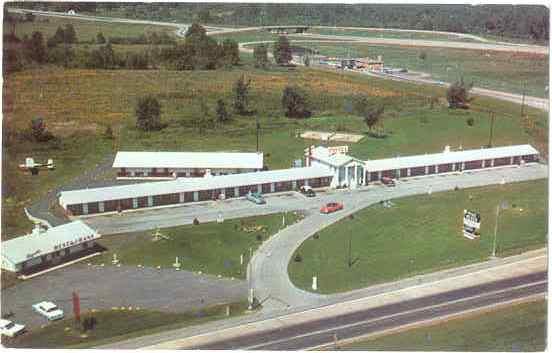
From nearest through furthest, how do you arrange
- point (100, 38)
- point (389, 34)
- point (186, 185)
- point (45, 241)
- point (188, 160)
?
1. point (45, 241)
2. point (186, 185)
3. point (188, 160)
4. point (100, 38)
5. point (389, 34)

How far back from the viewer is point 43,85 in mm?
70562

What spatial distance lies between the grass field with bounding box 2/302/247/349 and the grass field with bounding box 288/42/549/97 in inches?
1538

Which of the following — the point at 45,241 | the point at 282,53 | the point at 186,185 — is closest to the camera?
the point at 45,241

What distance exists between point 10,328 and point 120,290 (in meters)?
7.37

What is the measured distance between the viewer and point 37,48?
2601 inches

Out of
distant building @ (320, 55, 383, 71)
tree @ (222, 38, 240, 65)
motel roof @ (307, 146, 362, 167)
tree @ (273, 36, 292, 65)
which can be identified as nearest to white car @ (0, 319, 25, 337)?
motel roof @ (307, 146, 362, 167)

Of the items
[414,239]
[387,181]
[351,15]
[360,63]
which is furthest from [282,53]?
[414,239]

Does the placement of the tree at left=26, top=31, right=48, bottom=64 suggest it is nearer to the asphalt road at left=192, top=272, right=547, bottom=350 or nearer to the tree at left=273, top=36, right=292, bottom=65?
the tree at left=273, top=36, right=292, bottom=65

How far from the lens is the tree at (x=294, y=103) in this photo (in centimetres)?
8088

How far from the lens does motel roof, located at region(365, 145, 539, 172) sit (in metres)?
67.1

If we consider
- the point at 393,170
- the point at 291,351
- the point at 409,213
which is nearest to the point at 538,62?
the point at 393,170

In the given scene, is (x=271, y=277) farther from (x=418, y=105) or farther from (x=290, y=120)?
(x=418, y=105)

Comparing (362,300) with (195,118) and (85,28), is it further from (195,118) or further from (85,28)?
(85,28)

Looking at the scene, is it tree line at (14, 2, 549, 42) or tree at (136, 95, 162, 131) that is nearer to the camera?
tree line at (14, 2, 549, 42)
